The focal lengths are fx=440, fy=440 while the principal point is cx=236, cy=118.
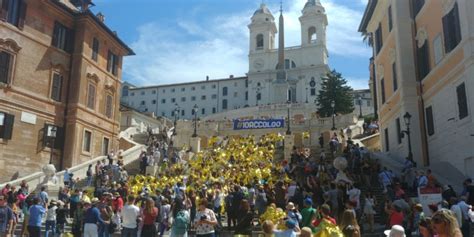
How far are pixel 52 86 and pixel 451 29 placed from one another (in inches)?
995

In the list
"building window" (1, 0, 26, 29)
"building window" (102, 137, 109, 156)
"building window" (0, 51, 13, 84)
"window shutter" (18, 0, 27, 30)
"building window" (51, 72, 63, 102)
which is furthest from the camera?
"building window" (102, 137, 109, 156)

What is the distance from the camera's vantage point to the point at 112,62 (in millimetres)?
38125

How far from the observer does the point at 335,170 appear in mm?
21859

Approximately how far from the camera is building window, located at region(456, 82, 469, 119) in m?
18.8

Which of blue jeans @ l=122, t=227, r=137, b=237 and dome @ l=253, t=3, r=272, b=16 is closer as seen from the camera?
blue jeans @ l=122, t=227, r=137, b=237

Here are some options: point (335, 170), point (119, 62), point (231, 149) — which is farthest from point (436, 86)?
point (119, 62)

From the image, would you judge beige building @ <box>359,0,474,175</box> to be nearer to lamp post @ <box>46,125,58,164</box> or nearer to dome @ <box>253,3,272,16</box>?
lamp post @ <box>46,125,58,164</box>

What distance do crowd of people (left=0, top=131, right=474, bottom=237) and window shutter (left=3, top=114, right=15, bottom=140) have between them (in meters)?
5.26

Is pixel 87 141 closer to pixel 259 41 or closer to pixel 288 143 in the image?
pixel 288 143

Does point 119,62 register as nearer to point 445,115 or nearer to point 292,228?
point 445,115

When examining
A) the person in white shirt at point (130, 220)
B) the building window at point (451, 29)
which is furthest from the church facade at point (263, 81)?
the person in white shirt at point (130, 220)

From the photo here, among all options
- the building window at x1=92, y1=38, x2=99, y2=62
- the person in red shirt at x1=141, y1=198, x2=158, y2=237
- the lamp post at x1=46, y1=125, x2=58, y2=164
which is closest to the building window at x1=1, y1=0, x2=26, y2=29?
the building window at x1=92, y1=38, x2=99, y2=62

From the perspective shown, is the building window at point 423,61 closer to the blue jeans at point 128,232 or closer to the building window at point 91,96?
the blue jeans at point 128,232

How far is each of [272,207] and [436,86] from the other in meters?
14.0
